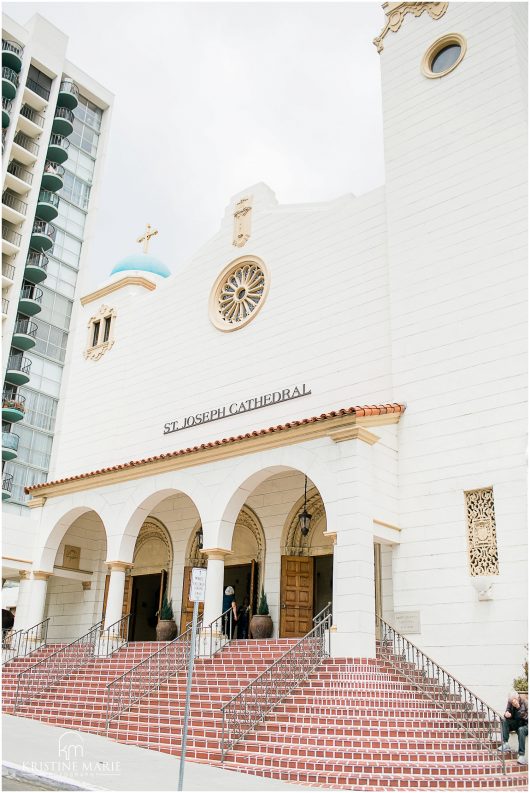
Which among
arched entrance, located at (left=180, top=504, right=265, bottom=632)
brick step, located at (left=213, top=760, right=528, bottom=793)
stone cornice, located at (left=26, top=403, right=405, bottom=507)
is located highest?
stone cornice, located at (left=26, top=403, right=405, bottom=507)

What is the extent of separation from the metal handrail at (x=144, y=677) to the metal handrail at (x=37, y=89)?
40.7m

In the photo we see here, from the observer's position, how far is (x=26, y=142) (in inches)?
1750

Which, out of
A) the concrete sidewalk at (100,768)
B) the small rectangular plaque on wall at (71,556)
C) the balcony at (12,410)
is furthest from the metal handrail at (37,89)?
the concrete sidewalk at (100,768)

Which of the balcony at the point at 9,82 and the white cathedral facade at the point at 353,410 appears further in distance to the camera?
the balcony at the point at 9,82

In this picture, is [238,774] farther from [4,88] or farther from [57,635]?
[4,88]

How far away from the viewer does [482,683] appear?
12453 millimetres

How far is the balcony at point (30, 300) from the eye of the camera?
41.6m

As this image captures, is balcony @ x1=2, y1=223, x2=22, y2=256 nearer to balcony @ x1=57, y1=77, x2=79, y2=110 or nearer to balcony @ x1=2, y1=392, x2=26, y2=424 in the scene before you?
balcony @ x1=2, y1=392, x2=26, y2=424

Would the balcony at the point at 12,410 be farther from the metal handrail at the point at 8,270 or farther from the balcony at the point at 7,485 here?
the metal handrail at the point at 8,270

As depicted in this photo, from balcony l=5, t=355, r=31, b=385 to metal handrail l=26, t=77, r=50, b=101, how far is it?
17.1m

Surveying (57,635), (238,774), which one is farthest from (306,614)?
(57,635)

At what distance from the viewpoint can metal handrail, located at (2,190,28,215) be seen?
42.7m

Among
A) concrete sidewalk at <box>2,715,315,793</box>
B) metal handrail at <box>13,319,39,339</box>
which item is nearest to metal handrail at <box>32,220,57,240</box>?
metal handrail at <box>13,319,39,339</box>

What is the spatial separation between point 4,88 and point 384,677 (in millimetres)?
41755
